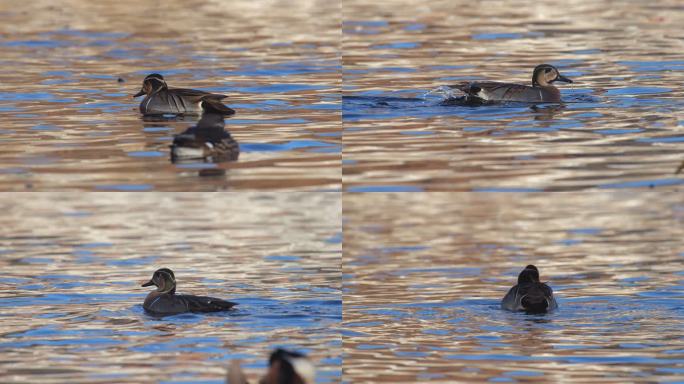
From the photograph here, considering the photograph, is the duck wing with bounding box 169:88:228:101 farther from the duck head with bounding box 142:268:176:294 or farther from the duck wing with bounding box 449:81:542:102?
the duck wing with bounding box 449:81:542:102

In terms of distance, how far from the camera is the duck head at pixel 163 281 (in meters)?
12.9

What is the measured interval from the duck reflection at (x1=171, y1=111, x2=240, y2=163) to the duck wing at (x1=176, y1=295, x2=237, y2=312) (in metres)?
1.23

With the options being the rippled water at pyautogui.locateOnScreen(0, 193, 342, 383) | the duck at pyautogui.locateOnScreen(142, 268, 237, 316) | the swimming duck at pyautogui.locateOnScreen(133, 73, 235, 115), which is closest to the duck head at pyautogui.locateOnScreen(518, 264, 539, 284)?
the rippled water at pyautogui.locateOnScreen(0, 193, 342, 383)

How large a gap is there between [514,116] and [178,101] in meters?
3.49

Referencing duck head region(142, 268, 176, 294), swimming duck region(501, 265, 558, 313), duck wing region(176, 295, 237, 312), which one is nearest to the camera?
duck wing region(176, 295, 237, 312)

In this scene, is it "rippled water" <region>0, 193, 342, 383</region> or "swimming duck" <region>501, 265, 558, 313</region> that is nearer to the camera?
"rippled water" <region>0, 193, 342, 383</region>

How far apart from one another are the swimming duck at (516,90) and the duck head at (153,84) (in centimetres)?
314

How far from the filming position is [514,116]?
48.2 feet

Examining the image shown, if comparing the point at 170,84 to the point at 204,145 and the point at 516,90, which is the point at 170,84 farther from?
the point at 204,145

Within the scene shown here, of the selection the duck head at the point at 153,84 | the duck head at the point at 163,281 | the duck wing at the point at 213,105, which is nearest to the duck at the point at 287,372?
the duck head at the point at 163,281

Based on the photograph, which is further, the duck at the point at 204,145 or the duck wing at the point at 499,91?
the duck wing at the point at 499,91

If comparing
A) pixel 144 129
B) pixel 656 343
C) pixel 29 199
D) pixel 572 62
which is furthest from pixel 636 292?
pixel 29 199

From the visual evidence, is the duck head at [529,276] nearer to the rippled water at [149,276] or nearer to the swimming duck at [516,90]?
the rippled water at [149,276]

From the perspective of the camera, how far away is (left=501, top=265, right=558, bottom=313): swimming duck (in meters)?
12.1
